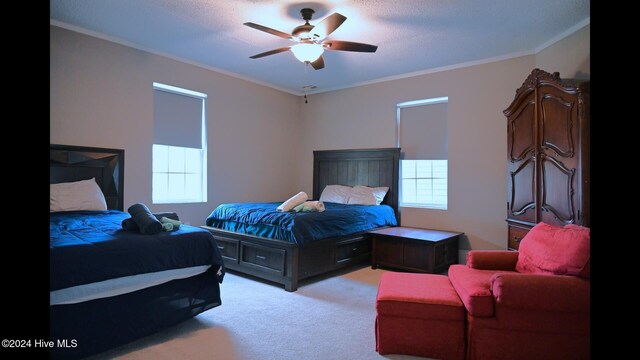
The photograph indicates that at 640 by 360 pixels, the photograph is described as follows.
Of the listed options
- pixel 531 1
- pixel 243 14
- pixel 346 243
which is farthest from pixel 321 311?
pixel 531 1

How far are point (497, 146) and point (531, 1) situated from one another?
1.82 meters

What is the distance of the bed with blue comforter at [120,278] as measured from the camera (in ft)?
6.44

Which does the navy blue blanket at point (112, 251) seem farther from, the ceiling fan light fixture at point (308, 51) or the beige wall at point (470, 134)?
the beige wall at point (470, 134)

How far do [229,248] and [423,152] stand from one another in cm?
299

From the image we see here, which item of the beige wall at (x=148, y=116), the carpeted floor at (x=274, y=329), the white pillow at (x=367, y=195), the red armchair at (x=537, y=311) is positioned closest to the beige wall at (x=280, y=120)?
the beige wall at (x=148, y=116)

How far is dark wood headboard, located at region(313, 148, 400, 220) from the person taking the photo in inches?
204

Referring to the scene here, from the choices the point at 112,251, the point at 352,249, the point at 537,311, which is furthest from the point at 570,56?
the point at 112,251

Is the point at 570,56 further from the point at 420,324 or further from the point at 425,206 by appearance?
the point at 420,324

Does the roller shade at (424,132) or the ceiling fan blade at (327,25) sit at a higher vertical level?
the ceiling fan blade at (327,25)

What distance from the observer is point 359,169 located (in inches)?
219

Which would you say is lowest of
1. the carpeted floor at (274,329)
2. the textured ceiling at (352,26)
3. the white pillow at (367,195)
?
the carpeted floor at (274,329)

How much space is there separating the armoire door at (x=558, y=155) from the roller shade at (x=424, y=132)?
5.71 feet

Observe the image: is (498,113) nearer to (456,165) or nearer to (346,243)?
(456,165)

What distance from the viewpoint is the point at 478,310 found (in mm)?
2092
